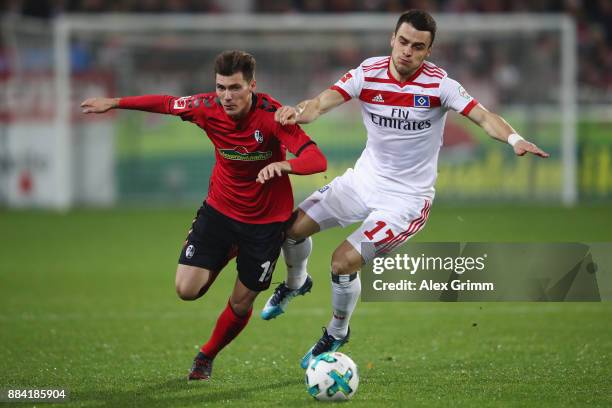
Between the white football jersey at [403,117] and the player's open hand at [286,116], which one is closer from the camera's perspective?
the player's open hand at [286,116]

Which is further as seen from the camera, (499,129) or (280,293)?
(280,293)

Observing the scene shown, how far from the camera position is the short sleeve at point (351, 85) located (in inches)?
292

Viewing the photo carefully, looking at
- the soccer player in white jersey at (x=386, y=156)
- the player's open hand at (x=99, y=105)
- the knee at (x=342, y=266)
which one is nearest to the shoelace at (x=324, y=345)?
the soccer player in white jersey at (x=386, y=156)

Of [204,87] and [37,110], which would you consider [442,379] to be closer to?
[204,87]

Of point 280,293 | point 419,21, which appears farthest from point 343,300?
point 419,21

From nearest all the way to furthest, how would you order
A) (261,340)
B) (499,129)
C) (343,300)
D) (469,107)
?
(499,129) → (469,107) → (343,300) → (261,340)

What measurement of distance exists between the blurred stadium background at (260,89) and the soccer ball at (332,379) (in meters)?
12.9

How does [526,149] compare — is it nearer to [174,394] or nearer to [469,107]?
[469,107]

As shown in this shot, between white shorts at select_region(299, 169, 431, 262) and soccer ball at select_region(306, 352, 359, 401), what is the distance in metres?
1.11

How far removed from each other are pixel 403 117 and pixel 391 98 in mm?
165

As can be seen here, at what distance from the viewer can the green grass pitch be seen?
6.89m

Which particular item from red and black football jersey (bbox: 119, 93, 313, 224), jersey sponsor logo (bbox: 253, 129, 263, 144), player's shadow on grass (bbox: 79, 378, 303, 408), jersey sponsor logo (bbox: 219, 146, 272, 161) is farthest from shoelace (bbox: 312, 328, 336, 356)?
jersey sponsor logo (bbox: 253, 129, 263, 144)

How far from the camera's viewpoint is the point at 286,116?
6.89 m

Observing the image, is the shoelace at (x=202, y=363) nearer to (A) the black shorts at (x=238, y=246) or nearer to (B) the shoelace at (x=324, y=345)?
(A) the black shorts at (x=238, y=246)
